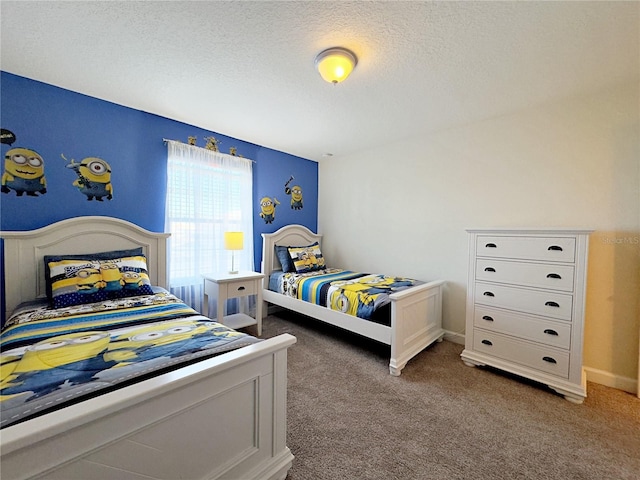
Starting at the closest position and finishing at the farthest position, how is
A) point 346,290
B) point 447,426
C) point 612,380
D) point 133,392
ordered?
point 133,392 → point 447,426 → point 612,380 → point 346,290

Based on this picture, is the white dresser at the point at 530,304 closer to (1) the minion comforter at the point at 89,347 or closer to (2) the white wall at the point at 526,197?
(2) the white wall at the point at 526,197

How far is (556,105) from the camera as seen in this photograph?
2.29 meters

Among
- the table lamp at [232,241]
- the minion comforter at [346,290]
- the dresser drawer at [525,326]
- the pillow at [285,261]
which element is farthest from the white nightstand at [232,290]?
the dresser drawer at [525,326]

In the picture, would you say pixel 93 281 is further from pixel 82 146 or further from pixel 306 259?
pixel 306 259

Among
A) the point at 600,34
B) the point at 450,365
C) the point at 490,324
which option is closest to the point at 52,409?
the point at 450,365

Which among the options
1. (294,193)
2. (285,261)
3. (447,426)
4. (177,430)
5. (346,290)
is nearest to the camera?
(177,430)

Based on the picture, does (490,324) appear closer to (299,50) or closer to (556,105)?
(556,105)

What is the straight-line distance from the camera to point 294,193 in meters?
4.01

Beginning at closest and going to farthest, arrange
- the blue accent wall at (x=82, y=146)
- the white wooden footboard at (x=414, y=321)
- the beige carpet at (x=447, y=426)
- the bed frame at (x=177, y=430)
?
the bed frame at (x=177, y=430), the beige carpet at (x=447, y=426), the blue accent wall at (x=82, y=146), the white wooden footboard at (x=414, y=321)

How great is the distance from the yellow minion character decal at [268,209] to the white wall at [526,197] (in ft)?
3.85

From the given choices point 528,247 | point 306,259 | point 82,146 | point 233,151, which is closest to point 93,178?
point 82,146

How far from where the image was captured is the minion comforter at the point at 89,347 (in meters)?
0.88

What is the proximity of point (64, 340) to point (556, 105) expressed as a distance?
3764 mm

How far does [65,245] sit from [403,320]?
287 cm
